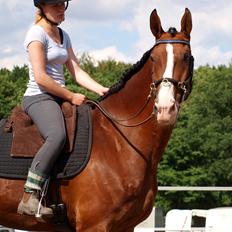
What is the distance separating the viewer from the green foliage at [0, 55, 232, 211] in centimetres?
5059

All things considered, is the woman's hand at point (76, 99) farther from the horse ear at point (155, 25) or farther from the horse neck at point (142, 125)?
the horse ear at point (155, 25)

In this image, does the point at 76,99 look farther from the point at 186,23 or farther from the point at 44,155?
the point at 186,23

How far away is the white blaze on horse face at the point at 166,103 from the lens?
18.6 ft

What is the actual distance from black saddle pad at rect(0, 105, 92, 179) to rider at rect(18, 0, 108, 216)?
12 cm

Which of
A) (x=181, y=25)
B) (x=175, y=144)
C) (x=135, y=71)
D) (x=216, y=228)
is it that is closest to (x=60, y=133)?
(x=135, y=71)

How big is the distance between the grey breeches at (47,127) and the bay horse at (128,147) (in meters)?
0.30

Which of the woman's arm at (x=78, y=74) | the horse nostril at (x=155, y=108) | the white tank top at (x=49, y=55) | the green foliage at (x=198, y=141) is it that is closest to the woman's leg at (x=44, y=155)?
the white tank top at (x=49, y=55)

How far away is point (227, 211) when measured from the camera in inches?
503

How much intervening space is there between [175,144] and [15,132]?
4945 cm

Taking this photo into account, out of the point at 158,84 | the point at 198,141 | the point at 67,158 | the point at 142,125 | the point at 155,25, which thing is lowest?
the point at 198,141

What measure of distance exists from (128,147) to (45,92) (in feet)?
3.40

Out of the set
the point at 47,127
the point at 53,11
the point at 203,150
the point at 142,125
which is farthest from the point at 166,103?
the point at 203,150

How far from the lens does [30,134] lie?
21.4 feet

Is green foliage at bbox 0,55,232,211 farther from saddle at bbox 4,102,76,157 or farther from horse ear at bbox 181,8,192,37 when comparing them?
horse ear at bbox 181,8,192,37
